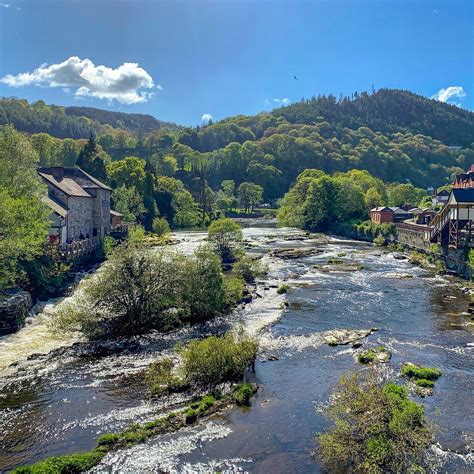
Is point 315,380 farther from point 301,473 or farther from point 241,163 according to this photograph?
point 241,163

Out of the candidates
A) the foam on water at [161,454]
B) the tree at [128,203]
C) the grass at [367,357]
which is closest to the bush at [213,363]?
the foam on water at [161,454]

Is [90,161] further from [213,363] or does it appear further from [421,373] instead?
[421,373]

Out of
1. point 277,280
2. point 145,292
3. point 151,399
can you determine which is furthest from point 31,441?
point 277,280

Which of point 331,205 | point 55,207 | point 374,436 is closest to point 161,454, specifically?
point 374,436

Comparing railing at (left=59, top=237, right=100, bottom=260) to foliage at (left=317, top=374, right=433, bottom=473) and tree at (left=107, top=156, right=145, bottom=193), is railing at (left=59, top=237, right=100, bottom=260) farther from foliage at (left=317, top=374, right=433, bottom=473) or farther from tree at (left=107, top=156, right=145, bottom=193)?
tree at (left=107, top=156, right=145, bottom=193)

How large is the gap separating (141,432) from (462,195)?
45.6 meters

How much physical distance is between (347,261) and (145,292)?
115 feet

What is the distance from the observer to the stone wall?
26.2m

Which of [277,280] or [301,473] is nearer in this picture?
[301,473]

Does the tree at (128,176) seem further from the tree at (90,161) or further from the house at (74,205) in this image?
the house at (74,205)

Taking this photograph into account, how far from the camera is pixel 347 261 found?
5497cm

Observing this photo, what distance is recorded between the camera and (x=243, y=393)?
59.5 feet

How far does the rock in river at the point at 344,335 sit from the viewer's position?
25703 millimetres

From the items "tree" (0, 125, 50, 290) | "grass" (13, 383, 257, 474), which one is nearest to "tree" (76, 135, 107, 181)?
"tree" (0, 125, 50, 290)
